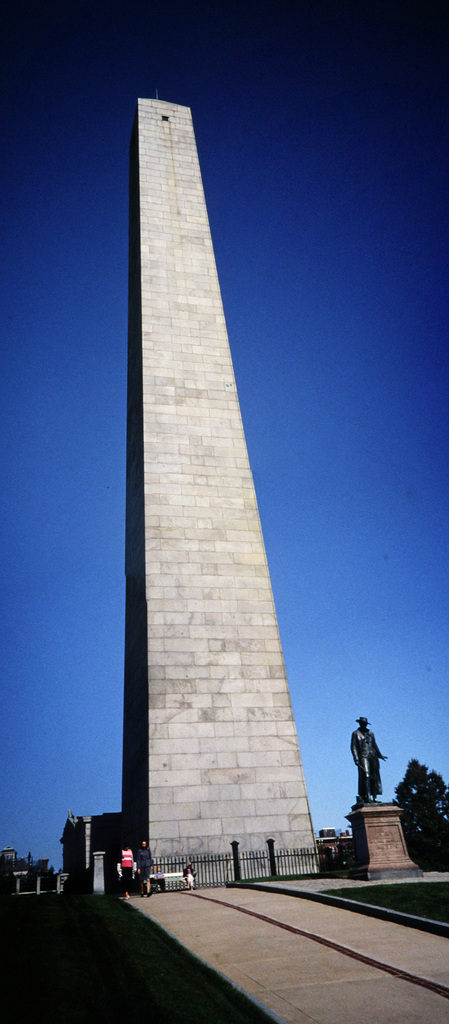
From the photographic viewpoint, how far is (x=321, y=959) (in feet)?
28.1

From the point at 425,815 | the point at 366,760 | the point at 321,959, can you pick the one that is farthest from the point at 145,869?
the point at 425,815

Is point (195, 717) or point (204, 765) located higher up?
point (195, 717)

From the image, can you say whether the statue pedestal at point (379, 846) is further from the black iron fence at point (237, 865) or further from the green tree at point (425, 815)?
the green tree at point (425, 815)

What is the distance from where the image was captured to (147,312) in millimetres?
29469

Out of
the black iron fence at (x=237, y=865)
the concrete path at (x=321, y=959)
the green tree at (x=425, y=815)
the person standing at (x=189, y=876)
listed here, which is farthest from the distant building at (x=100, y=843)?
the green tree at (x=425, y=815)

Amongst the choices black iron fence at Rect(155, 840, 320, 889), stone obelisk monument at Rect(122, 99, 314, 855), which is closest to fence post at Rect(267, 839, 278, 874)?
black iron fence at Rect(155, 840, 320, 889)

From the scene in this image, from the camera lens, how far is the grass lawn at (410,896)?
36.0ft

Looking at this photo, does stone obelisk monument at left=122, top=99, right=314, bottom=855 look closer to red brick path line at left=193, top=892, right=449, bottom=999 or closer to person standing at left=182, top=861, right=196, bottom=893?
person standing at left=182, top=861, right=196, bottom=893

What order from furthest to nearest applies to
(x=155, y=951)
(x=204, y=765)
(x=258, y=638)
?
(x=258, y=638) < (x=204, y=765) < (x=155, y=951)

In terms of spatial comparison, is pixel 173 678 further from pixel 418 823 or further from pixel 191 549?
pixel 418 823

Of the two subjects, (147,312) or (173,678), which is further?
(147,312)

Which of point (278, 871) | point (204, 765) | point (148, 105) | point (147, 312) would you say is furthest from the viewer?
point (148, 105)

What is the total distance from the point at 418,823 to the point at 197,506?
46791mm

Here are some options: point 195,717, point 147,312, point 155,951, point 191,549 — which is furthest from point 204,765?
point 147,312
